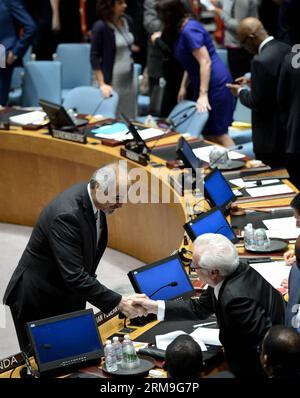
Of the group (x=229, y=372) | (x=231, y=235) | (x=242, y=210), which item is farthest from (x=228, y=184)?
(x=229, y=372)

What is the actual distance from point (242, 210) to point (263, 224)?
0.27 metres

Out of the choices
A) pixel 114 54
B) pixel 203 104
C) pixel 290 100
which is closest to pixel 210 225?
pixel 290 100

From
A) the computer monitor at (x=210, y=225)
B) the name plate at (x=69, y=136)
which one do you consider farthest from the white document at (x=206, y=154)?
the computer monitor at (x=210, y=225)

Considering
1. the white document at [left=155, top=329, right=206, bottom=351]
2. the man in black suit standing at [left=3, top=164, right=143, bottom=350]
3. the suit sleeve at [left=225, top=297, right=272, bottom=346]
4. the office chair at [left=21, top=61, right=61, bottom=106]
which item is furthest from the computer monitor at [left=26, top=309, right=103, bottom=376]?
the office chair at [left=21, top=61, right=61, bottom=106]

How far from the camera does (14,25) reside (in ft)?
32.6

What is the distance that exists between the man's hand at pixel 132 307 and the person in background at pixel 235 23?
501 cm

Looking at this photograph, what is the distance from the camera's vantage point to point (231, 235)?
17.9ft

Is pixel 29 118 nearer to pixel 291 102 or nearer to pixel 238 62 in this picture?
pixel 291 102

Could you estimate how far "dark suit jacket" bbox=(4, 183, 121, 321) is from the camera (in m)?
4.51

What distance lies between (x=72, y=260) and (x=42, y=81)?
5.50m

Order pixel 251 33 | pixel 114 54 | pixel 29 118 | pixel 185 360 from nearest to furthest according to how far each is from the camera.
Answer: pixel 185 360
pixel 251 33
pixel 29 118
pixel 114 54

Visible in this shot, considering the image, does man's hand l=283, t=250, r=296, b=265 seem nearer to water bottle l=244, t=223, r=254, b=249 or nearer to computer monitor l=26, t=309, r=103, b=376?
water bottle l=244, t=223, r=254, b=249

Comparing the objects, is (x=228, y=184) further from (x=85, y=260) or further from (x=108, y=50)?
(x=108, y=50)

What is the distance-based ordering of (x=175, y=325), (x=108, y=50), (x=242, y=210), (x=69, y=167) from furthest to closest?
(x=108, y=50), (x=69, y=167), (x=242, y=210), (x=175, y=325)
